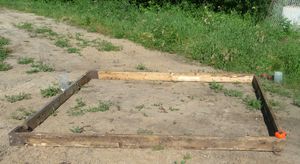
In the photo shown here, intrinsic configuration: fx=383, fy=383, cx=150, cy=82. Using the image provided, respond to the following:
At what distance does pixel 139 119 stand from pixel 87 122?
0.73 m

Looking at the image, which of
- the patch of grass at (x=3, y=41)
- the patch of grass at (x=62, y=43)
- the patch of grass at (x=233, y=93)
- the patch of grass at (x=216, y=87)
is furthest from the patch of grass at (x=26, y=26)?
the patch of grass at (x=233, y=93)

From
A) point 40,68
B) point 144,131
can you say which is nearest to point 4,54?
point 40,68

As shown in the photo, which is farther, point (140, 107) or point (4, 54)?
point (4, 54)

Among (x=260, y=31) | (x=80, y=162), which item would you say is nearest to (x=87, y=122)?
(x=80, y=162)

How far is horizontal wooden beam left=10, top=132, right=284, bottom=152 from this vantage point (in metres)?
4.36

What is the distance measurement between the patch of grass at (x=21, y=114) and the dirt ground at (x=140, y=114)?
0.26 ft

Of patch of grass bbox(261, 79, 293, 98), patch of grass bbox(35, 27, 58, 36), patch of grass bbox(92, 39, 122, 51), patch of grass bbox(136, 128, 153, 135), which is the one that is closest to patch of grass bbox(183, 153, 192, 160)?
patch of grass bbox(136, 128, 153, 135)

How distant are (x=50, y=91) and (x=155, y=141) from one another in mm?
2818

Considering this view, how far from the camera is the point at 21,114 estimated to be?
223 inches

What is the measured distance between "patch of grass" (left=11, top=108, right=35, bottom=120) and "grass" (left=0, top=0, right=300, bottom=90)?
4.23m

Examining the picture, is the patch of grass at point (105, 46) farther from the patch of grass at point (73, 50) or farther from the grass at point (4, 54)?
the grass at point (4, 54)

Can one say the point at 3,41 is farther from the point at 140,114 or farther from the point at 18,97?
the point at 140,114

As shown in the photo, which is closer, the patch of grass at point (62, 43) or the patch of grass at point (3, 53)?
the patch of grass at point (3, 53)

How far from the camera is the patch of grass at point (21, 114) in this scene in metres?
5.53
